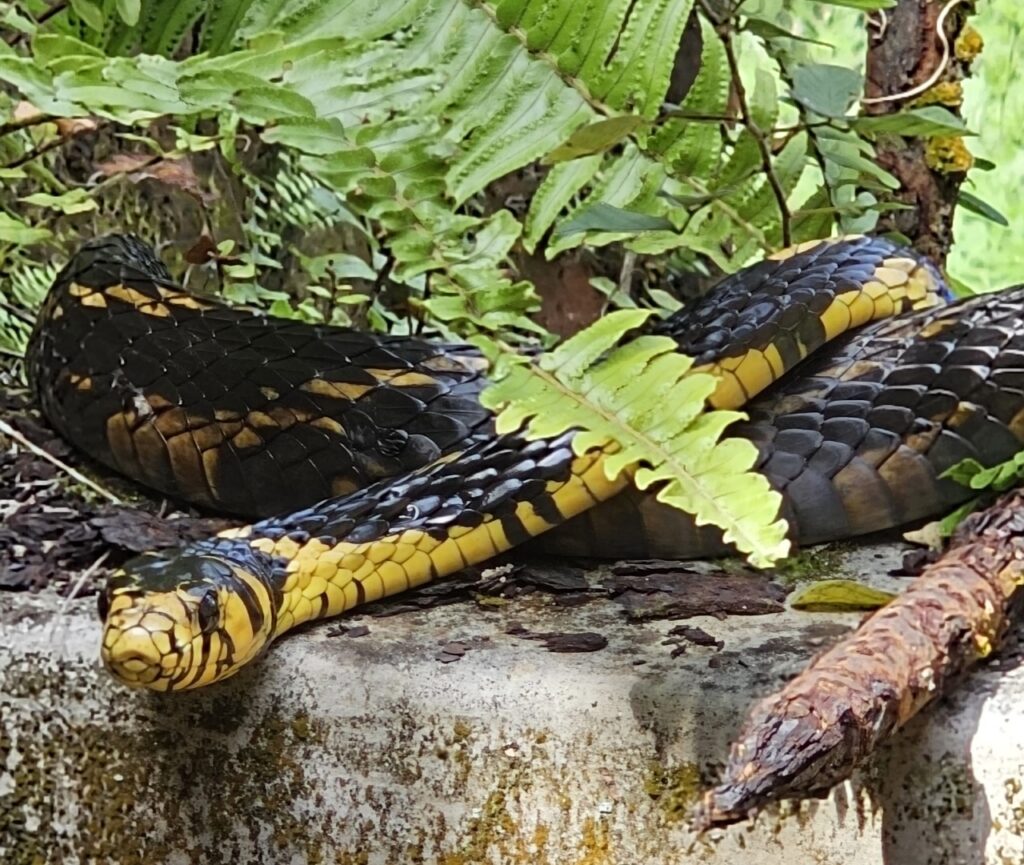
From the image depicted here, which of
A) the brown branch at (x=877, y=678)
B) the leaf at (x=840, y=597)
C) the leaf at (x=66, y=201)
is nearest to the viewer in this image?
the brown branch at (x=877, y=678)

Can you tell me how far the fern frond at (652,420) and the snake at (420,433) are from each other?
16cm

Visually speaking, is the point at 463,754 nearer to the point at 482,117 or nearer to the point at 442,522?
the point at 442,522

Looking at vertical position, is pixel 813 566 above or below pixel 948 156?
below

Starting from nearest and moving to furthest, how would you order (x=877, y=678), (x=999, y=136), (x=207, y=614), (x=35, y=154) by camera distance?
1. (x=877, y=678)
2. (x=207, y=614)
3. (x=35, y=154)
4. (x=999, y=136)

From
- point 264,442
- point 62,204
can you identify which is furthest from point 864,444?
point 62,204

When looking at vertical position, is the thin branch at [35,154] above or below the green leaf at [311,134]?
below

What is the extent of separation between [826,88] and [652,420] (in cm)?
116

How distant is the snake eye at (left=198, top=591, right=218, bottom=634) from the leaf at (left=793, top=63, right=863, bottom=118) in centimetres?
145

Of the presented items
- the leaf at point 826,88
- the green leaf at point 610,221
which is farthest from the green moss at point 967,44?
the green leaf at point 610,221

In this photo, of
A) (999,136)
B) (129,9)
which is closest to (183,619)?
(129,9)

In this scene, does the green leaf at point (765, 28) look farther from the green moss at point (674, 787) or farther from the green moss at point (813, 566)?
the green moss at point (674, 787)

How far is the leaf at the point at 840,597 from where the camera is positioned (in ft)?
5.36

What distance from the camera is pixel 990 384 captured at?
1885 mm

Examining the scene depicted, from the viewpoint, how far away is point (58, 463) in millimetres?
2330
